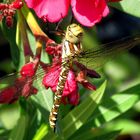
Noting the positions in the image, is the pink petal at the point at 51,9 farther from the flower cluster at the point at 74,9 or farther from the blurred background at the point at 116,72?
the blurred background at the point at 116,72

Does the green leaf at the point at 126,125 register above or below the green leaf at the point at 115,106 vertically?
below

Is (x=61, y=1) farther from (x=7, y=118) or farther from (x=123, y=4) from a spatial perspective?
(x=7, y=118)

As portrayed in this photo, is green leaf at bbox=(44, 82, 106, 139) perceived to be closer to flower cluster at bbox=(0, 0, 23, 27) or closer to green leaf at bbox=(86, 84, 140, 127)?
green leaf at bbox=(86, 84, 140, 127)

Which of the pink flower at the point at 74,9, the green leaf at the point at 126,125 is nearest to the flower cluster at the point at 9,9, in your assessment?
the pink flower at the point at 74,9

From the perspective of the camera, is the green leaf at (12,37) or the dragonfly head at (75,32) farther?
the green leaf at (12,37)

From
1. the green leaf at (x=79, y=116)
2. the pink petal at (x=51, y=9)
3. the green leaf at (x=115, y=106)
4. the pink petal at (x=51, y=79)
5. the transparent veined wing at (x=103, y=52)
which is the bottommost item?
the green leaf at (x=115, y=106)

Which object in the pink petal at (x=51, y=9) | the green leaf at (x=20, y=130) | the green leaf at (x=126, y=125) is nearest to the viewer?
the pink petal at (x=51, y=9)

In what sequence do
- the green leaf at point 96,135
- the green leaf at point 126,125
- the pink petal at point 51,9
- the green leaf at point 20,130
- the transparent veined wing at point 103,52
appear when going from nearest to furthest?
1. the pink petal at point 51,9
2. the transparent veined wing at point 103,52
3. the green leaf at point 20,130
4. the green leaf at point 96,135
5. the green leaf at point 126,125
